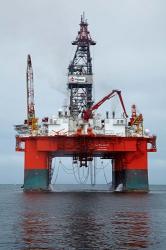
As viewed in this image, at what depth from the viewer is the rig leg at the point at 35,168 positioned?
4519cm

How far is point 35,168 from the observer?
45250 mm

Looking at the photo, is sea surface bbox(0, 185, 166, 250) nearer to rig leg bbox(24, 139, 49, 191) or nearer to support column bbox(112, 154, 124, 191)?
rig leg bbox(24, 139, 49, 191)

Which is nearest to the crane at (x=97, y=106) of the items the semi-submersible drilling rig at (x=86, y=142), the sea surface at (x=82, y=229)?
the semi-submersible drilling rig at (x=86, y=142)

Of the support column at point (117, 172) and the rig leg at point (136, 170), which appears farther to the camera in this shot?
the support column at point (117, 172)

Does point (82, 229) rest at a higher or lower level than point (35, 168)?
lower

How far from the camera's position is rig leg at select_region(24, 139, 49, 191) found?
45.2 metres

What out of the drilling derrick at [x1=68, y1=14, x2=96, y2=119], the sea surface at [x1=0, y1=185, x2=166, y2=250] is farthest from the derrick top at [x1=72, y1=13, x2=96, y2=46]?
the sea surface at [x1=0, y1=185, x2=166, y2=250]

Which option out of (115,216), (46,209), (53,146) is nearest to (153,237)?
(115,216)

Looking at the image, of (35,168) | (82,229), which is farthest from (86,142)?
(82,229)

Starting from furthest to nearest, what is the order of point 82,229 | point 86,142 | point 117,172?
point 117,172, point 86,142, point 82,229

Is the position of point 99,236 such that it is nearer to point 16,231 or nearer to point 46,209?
point 16,231

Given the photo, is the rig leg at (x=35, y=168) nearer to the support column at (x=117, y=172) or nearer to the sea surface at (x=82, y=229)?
the support column at (x=117, y=172)

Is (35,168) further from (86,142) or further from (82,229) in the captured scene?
(82,229)

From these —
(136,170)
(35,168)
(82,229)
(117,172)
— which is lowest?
(82,229)
